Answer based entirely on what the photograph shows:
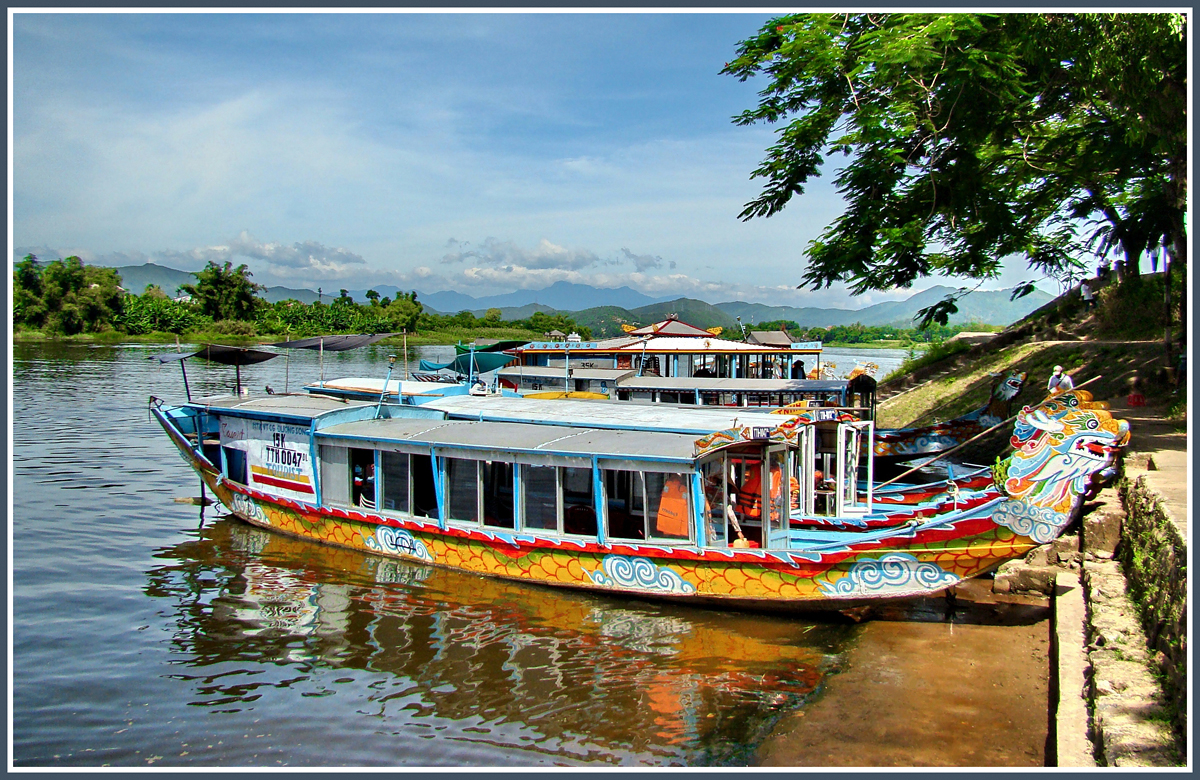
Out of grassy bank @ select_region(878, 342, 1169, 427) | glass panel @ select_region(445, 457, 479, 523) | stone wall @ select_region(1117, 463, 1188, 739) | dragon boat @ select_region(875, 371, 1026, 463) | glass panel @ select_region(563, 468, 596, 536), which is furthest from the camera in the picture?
grassy bank @ select_region(878, 342, 1169, 427)

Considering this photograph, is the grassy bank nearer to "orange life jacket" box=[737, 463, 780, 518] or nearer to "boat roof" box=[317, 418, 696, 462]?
"orange life jacket" box=[737, 463, 780, 518]

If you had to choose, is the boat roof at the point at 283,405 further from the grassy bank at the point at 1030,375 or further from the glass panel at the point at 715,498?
the grassy bank at the point at 1030,375

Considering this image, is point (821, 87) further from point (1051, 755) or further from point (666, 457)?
point (1051, 755)

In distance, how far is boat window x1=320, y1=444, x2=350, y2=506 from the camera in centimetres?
1045

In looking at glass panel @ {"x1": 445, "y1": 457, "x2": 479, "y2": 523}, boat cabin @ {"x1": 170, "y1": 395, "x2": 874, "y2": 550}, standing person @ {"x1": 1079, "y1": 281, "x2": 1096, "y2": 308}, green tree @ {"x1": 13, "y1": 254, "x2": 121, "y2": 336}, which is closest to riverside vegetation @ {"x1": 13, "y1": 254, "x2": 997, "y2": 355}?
green tree @ {"x1": 13, "y1": 254, "x2": 121, "y2": 336}

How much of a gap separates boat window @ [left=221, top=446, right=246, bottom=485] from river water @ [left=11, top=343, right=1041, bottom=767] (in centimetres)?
112

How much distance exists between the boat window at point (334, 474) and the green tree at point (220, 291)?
70.1 m

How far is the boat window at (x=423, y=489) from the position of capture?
10.0m

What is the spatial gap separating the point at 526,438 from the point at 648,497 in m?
1.88

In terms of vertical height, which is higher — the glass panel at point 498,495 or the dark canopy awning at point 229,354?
the dark canopy awning at point 229,354

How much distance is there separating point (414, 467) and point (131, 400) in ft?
75.4

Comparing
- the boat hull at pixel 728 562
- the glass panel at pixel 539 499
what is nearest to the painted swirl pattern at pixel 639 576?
the boat hull at pixel 728 562

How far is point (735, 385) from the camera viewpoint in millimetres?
16734

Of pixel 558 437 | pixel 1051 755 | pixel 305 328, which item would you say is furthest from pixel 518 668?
pixel 305 328
